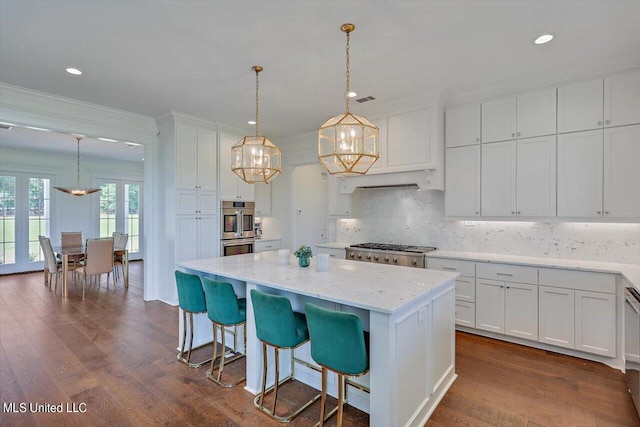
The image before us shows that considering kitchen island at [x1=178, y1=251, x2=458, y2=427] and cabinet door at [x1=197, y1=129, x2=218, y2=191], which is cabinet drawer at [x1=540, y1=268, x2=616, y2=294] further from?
cabinet door at [x1=197, y1=129, x2=218, y2=191]

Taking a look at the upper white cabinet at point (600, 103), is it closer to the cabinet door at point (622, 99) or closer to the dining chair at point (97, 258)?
the cabinet door at point (622, 99)

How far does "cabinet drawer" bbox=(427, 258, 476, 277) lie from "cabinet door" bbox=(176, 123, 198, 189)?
3611 mm

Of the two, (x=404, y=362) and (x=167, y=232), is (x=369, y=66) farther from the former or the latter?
(x=167, y=232)

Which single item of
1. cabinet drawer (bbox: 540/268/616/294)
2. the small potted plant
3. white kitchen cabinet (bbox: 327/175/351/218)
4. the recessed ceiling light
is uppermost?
the recessed ceiling light

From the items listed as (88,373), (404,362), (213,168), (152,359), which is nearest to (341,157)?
(404,362)

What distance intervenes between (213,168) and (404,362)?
4302mm

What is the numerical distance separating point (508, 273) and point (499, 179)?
1.06 meters

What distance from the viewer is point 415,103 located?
4043mm

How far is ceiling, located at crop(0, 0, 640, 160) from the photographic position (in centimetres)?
229

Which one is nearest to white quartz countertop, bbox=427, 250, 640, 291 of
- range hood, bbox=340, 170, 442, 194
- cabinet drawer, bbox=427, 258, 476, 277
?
cabinet drawer, bbox=427, 258, 476, 277

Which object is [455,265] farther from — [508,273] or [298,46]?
[298,46]

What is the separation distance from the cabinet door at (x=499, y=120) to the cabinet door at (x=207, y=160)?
12.9ft

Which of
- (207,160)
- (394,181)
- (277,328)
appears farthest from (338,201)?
(277,328)

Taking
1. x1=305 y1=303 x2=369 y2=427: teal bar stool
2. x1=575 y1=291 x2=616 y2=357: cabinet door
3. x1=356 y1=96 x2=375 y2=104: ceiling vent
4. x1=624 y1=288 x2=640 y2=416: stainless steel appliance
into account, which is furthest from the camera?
x1=356 y1=96 x2=375 y2=104: ceiling vent
